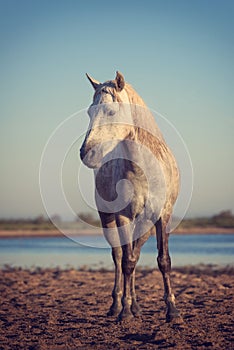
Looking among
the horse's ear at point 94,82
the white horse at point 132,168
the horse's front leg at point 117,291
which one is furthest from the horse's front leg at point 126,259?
the horse's ear at point 94,82

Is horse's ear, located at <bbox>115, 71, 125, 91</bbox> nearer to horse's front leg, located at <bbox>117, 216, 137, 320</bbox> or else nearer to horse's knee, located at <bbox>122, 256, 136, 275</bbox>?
horse's front leg, located at <bbox>117, 216, 137, 320</bbox>

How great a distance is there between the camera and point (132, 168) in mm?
5938

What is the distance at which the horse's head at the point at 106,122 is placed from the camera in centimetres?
534

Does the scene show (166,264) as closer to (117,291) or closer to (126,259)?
(126,259)

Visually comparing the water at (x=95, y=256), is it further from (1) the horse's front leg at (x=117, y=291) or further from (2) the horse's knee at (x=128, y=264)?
(2) the horse's knee at (x=128, y=264)

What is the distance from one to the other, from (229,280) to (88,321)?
4588mm

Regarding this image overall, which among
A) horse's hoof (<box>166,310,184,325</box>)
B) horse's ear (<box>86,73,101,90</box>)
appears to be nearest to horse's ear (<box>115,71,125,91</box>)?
horse's ear (<box>86,73,101,90</box>)

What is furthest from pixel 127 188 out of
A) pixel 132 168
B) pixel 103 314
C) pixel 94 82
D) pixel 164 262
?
pixel 103 314

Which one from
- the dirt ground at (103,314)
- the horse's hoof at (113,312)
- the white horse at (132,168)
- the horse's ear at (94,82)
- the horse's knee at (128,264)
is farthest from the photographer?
the horse's hoof at (113,312)

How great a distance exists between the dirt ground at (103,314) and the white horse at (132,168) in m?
0.48

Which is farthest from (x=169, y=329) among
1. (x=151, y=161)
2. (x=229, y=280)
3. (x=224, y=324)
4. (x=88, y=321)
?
(x=229, y=280)

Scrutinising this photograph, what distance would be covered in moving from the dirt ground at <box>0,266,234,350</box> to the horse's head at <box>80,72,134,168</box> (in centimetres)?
193

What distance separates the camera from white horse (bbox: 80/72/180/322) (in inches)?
221

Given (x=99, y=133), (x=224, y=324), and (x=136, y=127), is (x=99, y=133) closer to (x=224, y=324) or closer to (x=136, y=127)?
(x=136, y=127)
